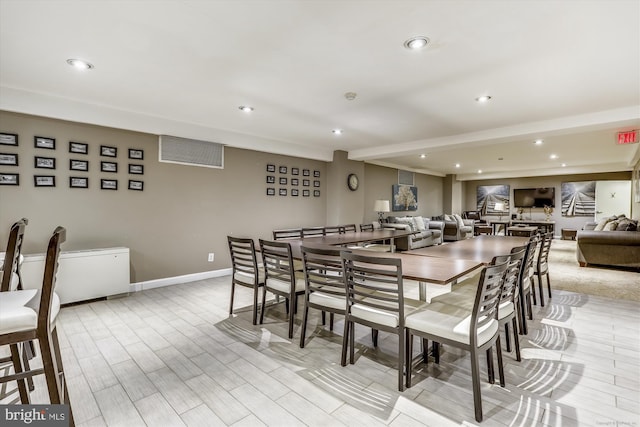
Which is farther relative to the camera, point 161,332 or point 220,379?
point 161,332

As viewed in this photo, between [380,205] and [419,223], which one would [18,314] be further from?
[419,223]

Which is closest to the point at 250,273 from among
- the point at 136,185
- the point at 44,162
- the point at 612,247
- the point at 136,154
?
the point at 136,185

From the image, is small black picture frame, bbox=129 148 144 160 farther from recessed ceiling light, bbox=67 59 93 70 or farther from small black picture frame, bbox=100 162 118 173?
recessed ceiling light, bbox=67 59 93 70

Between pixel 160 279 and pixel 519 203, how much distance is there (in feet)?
40.0

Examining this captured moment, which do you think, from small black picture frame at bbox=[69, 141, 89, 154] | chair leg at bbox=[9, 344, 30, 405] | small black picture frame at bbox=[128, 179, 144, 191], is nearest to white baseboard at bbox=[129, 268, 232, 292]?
small black picture frame at bbox=[128, 179, 144, 191]

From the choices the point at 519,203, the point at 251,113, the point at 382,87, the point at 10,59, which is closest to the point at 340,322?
the point at 382,87

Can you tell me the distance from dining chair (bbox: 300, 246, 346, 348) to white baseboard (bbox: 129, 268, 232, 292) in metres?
2.85

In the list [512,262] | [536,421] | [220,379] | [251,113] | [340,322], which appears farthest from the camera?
[251,113]

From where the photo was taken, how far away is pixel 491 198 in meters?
12.3

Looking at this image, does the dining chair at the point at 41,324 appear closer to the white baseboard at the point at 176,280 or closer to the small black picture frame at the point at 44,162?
the small black picture frame at the point at 44,162

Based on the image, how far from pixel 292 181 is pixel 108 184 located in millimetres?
3112

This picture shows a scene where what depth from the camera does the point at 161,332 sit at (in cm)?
286

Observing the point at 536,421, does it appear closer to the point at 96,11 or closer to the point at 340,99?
the point at 340,99

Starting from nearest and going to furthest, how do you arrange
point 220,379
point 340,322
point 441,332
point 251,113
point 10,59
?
point 441,332 < point 220,379 < point 10,59 < point 340,322 < point 251,113
